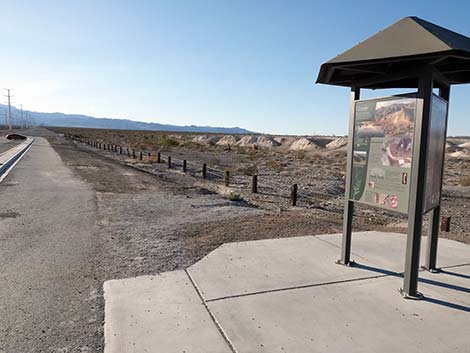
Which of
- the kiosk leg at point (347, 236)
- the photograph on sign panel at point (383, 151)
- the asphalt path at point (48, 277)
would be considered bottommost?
the asphalt path at point (48, 277)

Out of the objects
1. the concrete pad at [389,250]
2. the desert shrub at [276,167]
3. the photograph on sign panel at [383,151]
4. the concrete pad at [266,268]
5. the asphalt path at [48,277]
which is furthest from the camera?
the desert shrub at [276,167]

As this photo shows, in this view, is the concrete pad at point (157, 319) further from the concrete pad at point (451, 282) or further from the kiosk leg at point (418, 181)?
the concrete pad at point (451, 282)

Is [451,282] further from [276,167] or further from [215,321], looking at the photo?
[276,167]

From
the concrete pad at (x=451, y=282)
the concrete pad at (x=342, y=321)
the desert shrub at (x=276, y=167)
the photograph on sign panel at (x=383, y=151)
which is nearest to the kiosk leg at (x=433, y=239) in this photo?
the concrete pad at (x=451, y=282)

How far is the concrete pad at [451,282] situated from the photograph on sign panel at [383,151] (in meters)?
1.06

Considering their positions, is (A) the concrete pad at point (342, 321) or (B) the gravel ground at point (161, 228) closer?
(A) the concrete pad at point (342, 321)

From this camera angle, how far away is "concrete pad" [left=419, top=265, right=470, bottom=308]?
434 cm

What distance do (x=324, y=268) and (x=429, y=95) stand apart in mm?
2469

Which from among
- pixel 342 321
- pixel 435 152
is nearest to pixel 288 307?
pixel 342 321

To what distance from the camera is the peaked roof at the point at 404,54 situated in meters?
3.72

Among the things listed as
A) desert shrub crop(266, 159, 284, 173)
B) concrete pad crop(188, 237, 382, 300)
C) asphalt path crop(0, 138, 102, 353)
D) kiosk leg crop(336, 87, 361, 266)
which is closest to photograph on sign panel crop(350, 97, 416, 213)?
kiosk leg crop(336, 87, 361, 266)

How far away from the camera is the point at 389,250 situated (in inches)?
235

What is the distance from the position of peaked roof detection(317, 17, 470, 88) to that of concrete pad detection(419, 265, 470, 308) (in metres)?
2.47

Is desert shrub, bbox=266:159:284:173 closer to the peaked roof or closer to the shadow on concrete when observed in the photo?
the shadow on concrete
